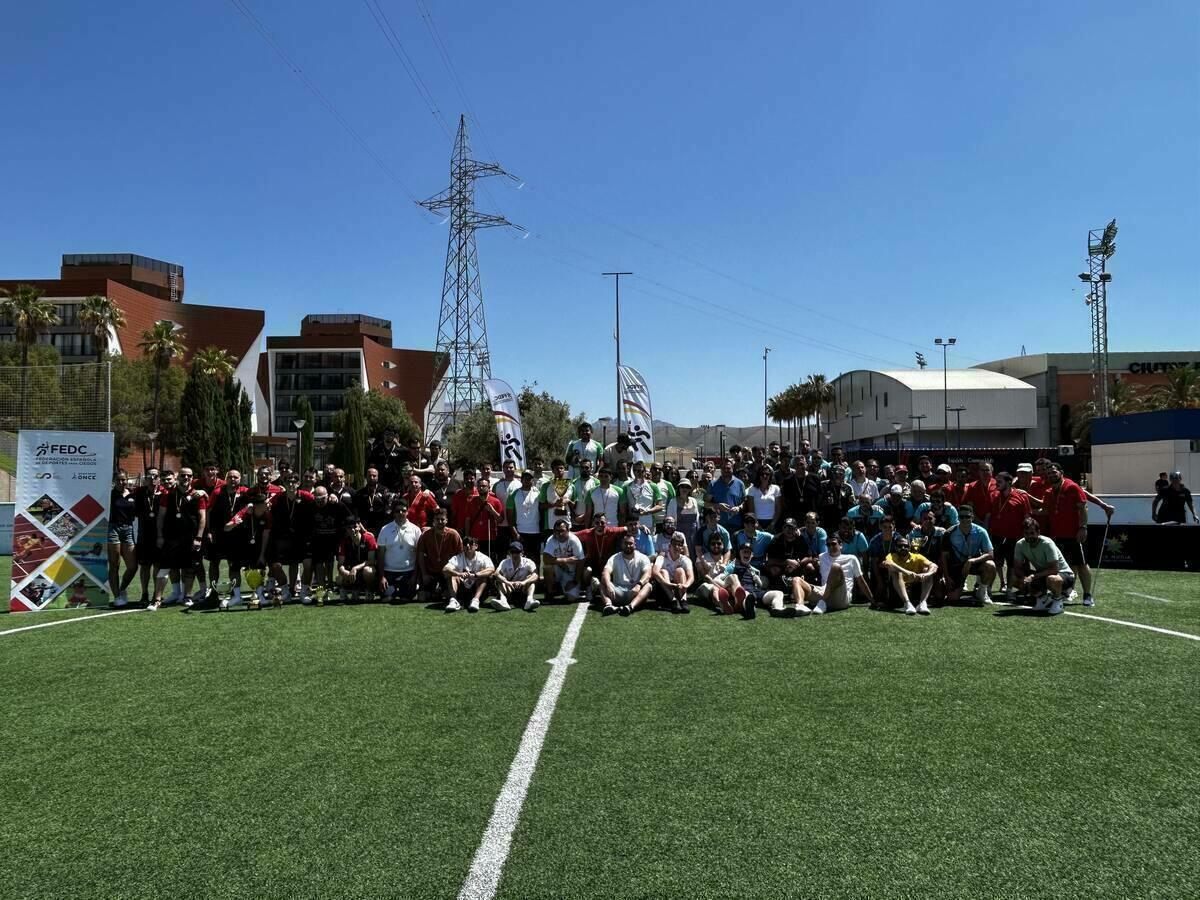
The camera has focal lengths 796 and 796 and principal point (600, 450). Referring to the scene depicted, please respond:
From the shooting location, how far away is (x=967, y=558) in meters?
10.4

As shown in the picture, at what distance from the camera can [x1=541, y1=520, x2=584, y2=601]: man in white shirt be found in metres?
10.8

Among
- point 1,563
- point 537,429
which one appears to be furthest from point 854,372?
point 1,563

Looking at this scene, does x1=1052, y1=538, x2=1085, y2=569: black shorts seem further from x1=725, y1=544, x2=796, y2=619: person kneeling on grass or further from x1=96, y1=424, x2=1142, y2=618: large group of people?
x1=725, y1=544, x2=796, y2=619: person kneeling on grass

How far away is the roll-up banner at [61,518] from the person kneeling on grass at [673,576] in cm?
725

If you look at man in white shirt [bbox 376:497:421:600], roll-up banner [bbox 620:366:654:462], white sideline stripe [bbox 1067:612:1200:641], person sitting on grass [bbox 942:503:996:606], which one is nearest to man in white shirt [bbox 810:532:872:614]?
person sitting on grass [bbox 942:503:996:606]

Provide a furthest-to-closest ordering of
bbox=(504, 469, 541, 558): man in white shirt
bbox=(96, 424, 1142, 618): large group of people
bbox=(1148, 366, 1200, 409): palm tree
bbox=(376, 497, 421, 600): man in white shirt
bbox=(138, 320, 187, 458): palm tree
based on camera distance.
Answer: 1. bbox=(1148, 366, 1200, 409): palm tree
2. bbox=(138, 320, 187, 458): palm tree
3. bbox=(504, 469, 541, 558): man in white shirt
4. bbox=(376, 497, 421, 600): man in white shirt
5. bbox=(96, 424, 1142, 618): large group of people

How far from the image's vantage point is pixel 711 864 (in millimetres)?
3506

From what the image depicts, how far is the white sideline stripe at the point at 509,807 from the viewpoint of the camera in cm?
335

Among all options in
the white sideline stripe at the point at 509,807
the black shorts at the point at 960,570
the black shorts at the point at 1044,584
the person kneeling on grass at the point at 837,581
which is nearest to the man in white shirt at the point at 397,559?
the white sideline stripe at the point at 509,807

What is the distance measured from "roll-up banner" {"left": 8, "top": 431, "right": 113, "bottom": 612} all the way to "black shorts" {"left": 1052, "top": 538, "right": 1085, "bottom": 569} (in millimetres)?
12643

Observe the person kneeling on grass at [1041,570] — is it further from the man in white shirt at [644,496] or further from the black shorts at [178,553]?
the black shorts at [178,553]

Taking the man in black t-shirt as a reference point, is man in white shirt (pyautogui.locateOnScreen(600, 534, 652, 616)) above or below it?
below

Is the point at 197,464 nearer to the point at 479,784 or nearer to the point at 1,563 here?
the point at 1,563

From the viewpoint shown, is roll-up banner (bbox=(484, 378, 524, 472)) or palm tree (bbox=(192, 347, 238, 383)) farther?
palm tree (bbox=(192, 347, 238, 383))
